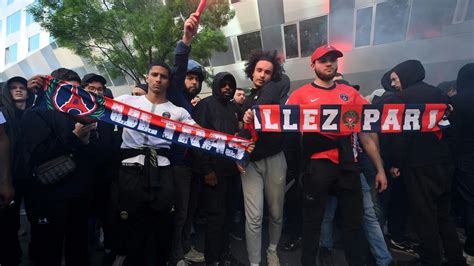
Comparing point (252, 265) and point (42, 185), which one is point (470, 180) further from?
point (42, 185)

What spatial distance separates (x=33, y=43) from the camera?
21.4 metres

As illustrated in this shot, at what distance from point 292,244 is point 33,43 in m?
27.2

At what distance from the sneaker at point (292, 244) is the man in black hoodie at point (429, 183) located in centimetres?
129

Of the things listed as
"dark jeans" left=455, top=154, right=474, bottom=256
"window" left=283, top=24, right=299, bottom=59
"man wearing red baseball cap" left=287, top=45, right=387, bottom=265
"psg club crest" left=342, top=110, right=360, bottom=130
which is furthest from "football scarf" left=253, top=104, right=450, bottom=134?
"window" left=283, top=24, right=299, bottom=59

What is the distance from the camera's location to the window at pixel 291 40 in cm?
1207

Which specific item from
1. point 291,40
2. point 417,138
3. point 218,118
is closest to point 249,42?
point 291,40

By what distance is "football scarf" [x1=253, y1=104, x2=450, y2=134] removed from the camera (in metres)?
2.38

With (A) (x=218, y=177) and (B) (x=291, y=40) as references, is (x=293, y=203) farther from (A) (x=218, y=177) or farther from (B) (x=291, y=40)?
(B) (x=291, y=40)

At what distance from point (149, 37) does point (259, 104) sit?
845 centimetres

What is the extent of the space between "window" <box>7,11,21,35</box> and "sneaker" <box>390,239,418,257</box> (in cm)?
3175

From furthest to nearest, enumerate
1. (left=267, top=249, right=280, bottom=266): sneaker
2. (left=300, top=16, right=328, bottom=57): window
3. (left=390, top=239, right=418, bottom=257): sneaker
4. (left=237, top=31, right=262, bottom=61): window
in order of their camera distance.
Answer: (left=237, top=31, right=262, bottom=61): window < (left=300, top=16, right=328, bottom=57): window < (left=390, top=239, right=418, bottom=257): sneaker < (left=267, top=249, right=280, bottom=266): sneaker

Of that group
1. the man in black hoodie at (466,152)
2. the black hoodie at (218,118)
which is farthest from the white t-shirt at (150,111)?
the man in black hoodie at (466,152)

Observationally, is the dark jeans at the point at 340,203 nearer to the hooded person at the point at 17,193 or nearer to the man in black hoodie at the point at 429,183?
the man in black hoodie at the point at 429,183

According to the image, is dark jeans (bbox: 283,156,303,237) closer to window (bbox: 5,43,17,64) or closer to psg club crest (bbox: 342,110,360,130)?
psg club crest (bbox: 342,110,360,130)
